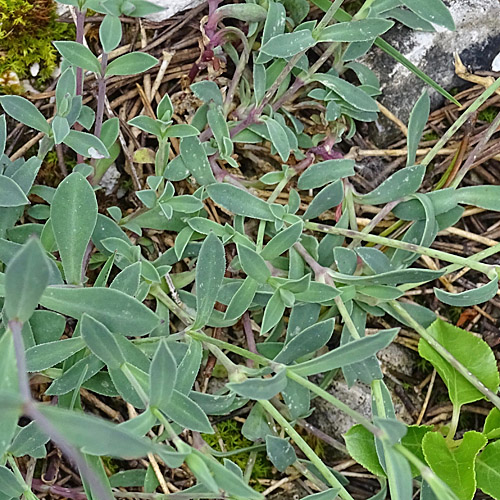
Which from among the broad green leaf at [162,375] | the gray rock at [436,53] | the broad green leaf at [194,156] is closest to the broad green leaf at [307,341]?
the broad green leaf at [162,375]

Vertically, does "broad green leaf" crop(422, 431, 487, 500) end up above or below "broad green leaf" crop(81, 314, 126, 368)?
below

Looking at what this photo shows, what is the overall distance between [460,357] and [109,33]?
1.06 m

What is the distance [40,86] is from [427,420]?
53.3 inches

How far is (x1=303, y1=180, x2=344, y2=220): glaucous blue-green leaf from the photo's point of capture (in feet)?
4.45

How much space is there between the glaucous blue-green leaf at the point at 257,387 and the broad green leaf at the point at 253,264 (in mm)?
268

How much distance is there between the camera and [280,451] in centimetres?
131

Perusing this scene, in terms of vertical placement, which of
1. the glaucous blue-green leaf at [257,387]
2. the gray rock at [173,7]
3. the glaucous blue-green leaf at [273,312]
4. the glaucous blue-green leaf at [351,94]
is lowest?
the glaucous blue-green leaf at [273,312]

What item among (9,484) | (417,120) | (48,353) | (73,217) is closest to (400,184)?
(417,120)

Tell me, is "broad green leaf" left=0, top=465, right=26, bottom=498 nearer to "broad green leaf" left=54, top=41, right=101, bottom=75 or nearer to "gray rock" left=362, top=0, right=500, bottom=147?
"broad green leaf" left=54, top=41, right=101, bottom=75

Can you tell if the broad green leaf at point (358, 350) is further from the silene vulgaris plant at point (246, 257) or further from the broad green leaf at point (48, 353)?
the broad green leaf at point (48, 353)

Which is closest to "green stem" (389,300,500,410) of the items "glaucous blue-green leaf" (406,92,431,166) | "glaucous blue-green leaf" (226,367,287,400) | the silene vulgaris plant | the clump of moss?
the silene vulgaris plant

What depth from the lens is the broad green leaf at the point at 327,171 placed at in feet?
4.56

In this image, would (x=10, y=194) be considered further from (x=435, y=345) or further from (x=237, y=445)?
(x=435, y=345)

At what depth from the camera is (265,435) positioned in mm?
1398
